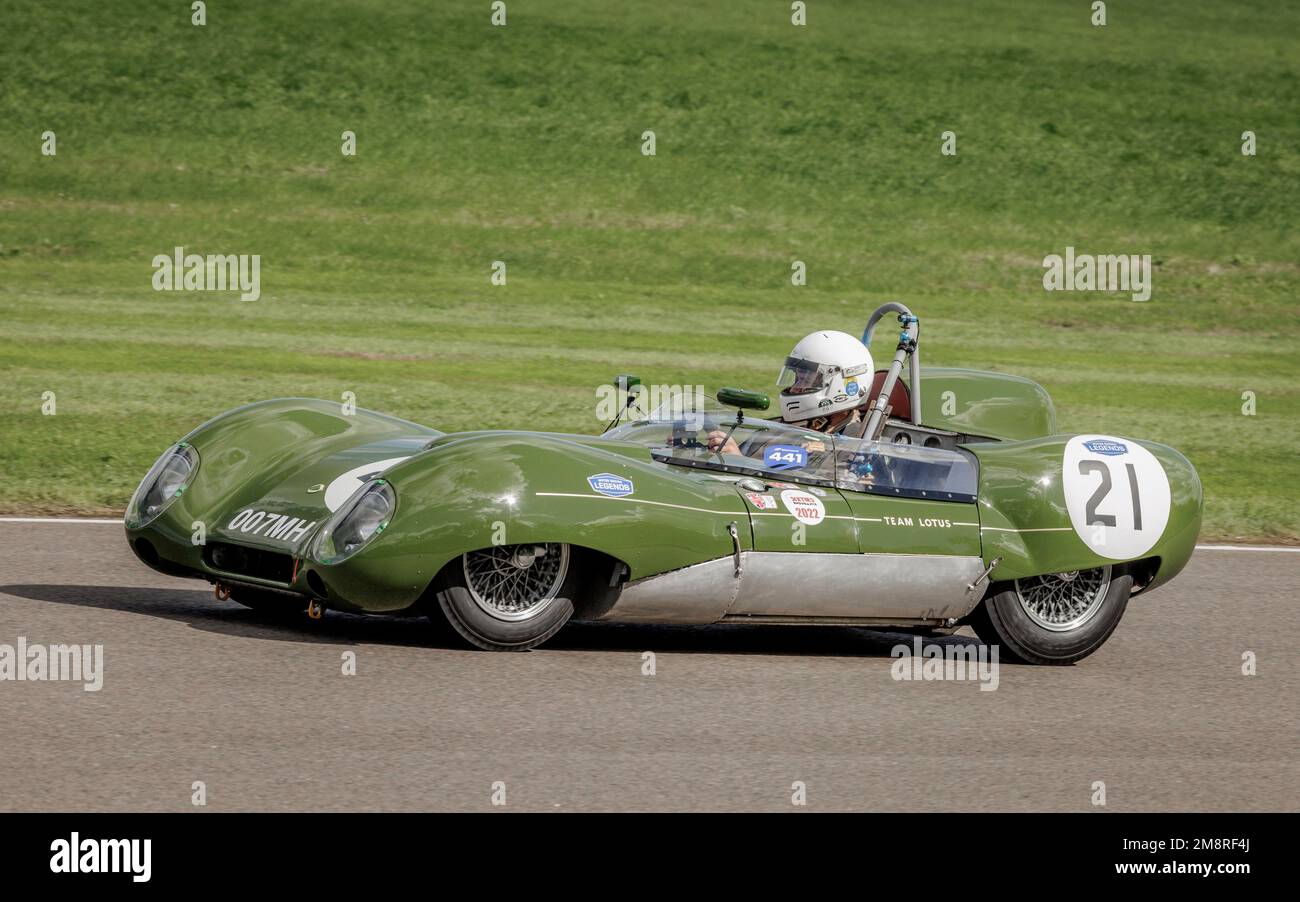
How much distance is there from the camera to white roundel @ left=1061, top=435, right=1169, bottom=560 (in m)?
7.68

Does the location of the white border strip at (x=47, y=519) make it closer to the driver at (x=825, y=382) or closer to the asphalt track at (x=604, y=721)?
the asphalt track at (x=604, y=721)

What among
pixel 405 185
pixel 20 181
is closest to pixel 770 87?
pixel 405 185

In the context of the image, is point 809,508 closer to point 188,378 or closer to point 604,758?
→ point 604,758

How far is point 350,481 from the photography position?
772 cm

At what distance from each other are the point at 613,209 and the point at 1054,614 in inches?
767

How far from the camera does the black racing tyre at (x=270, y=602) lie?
25.8ft

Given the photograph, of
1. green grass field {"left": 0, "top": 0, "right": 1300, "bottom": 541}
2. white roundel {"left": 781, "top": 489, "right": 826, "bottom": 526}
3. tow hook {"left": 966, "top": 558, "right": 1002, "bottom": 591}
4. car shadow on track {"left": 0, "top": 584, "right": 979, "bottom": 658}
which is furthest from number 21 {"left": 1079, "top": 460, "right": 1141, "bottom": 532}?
green grass field {"left": 0, "top": 0, "right": 1300, "bottom": 541}

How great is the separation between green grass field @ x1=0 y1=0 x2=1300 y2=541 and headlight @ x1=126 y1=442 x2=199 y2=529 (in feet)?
10.2

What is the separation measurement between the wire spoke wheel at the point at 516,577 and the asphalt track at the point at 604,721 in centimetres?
21

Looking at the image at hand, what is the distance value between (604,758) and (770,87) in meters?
28.0

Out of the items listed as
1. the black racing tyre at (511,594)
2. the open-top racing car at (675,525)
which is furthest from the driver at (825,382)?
the black racing tyre at (511,594)

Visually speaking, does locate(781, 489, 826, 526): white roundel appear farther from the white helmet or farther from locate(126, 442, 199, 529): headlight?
locate(126, 442, 199, 529): headlight

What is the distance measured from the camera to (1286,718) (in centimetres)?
704

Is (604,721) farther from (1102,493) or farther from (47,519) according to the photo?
(47,519)
